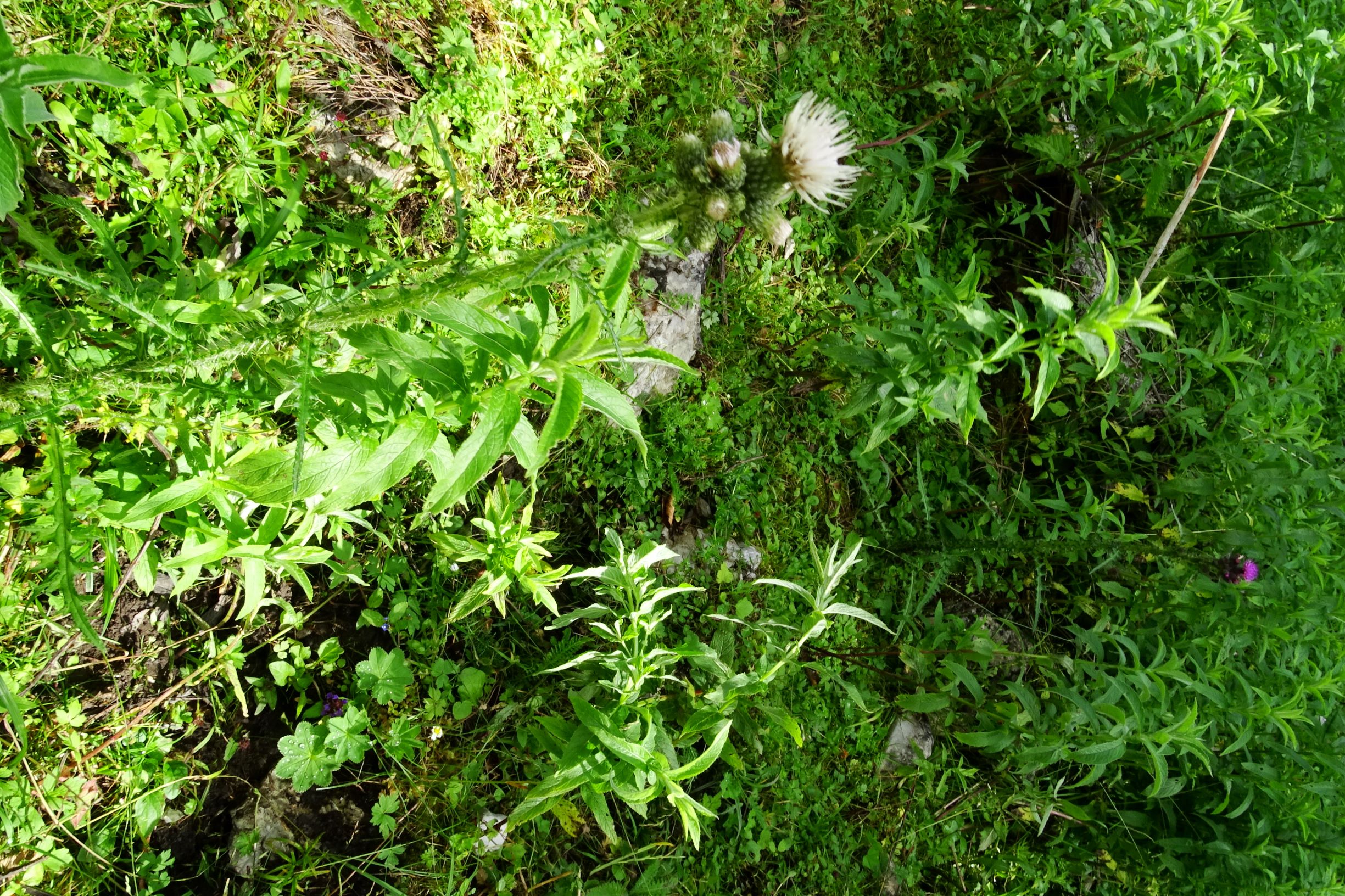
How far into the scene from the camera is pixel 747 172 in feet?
5.48

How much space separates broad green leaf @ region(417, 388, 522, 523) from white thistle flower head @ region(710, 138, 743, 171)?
648 mm

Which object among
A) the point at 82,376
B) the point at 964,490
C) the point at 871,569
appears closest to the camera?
the point at 82,376

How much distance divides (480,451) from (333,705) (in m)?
1.36

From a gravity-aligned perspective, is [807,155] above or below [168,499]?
above

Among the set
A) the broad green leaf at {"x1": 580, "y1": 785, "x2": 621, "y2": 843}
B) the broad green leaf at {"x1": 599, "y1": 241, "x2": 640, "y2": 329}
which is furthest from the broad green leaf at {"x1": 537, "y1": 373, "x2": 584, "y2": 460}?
the broad green leaf at {"x1": 580, "y1": 785, "x2": 621, "y2": 843}

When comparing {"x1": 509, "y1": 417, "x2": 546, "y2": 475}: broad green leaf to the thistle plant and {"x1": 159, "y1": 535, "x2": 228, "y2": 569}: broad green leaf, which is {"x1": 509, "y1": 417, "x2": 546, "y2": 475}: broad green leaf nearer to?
the thistle plant

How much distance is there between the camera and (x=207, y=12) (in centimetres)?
220

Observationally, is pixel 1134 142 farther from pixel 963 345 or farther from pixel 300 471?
pixel 300 471

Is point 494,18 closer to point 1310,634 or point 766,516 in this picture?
point 766,516

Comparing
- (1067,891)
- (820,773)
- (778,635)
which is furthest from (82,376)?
(1067,891)

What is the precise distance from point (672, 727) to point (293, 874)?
1.18 metres

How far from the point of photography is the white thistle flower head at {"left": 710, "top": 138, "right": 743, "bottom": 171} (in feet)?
5.20

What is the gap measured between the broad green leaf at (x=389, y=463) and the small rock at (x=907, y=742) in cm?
252

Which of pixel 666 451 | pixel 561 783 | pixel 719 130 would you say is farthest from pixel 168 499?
pixel 666 451
